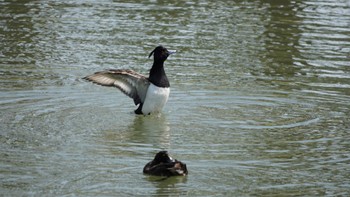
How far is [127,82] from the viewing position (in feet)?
43.9

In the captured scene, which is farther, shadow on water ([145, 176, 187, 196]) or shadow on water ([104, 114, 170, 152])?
shadow on water ([104, 114, 170, 152])

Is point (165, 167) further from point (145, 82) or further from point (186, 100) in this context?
point (186, 100)

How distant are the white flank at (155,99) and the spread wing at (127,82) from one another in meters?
0.19

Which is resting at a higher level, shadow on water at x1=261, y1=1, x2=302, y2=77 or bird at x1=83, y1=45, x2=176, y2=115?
bird at x1=83, y1=45, x2=176, y2=115

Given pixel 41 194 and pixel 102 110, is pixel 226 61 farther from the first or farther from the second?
pixel 41 194

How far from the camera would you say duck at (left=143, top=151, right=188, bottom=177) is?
960 cm

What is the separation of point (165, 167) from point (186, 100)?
13.9 ft

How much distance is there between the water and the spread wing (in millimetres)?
313

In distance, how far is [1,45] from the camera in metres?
17.3

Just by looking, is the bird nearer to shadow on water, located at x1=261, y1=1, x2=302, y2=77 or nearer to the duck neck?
the duck neck

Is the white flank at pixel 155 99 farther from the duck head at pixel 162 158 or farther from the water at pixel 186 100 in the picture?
the duck head at pixel 162 158

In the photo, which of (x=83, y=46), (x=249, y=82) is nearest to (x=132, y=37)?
(x=83, y=46)

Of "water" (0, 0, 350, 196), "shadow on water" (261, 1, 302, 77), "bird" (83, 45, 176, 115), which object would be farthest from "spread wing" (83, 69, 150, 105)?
"shadow on water" (261, 1, 302, 77)

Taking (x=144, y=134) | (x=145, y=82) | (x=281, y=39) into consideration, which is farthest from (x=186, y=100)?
(x=281, y=39)
